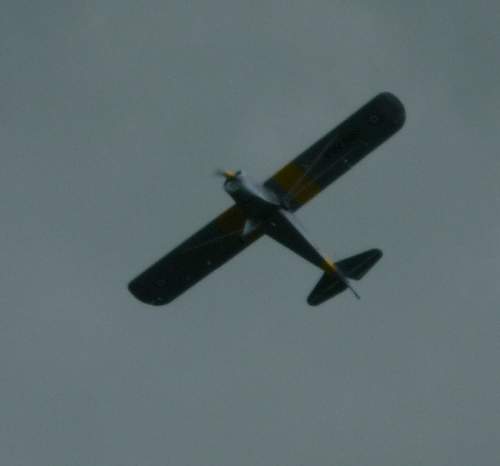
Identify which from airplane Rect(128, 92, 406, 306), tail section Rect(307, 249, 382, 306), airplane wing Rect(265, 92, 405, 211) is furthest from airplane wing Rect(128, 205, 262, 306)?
tail section Rect(307, 249, 382, 306)

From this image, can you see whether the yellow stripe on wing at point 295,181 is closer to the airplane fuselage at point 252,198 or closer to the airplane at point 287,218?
the airplane at point 287,218

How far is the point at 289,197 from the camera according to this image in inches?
1602

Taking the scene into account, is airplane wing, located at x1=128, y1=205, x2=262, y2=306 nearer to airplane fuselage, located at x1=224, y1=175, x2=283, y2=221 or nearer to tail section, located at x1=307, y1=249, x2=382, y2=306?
airplane fuselage, located at x1=224, y1=175, x2=283, y2=221

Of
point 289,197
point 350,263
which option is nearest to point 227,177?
point 289,197

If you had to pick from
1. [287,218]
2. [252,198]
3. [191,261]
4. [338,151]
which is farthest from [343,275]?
[191,261]

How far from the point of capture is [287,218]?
39.9 metres

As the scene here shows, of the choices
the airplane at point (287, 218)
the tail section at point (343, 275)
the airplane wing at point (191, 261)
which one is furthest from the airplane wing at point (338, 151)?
the tail section at point (343, 275)

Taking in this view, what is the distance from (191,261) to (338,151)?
18.9 feet

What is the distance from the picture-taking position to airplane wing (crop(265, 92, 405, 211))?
131ft

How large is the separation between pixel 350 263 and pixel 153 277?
5.94 metres

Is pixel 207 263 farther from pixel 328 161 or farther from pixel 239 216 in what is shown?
pixel 328 161

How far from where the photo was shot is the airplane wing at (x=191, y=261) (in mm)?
41906

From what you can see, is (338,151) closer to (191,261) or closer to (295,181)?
(295,181)

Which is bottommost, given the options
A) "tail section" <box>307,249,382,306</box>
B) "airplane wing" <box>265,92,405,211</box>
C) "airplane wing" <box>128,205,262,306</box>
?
"tail section" <box>307,249,382,306</box>
